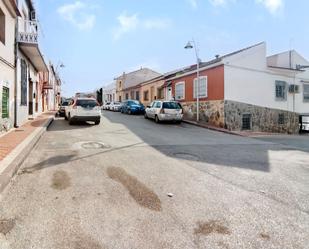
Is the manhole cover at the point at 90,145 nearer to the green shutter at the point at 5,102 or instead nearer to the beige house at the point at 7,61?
the beige house at the point at 7,61

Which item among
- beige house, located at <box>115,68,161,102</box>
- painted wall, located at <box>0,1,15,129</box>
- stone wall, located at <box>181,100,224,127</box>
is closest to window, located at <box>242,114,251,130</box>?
stone wall, located at <box>181,100,224,127</box>

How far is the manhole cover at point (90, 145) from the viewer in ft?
33.2

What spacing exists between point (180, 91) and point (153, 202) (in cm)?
2192

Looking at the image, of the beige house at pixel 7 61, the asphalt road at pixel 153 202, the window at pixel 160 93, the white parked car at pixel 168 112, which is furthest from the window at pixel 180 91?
the asphalt road at pixel 153 202

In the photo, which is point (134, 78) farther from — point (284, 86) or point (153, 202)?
point (153, 202)

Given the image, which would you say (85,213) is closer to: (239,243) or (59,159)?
(239,243)

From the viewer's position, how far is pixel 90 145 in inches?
417

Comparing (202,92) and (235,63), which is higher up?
(235,63)

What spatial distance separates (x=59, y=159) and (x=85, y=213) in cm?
392

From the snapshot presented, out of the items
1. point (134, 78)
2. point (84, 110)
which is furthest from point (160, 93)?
point (134, 78)

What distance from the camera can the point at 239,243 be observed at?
3.83m

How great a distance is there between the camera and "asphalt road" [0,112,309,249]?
3.90 meters

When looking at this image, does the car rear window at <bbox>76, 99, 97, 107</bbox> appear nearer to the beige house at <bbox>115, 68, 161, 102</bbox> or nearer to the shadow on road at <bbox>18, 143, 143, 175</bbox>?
the shadow on road at <bbox>18, 143, 143, 175</bbox>

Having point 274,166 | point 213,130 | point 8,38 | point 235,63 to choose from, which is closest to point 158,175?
point 274,166
